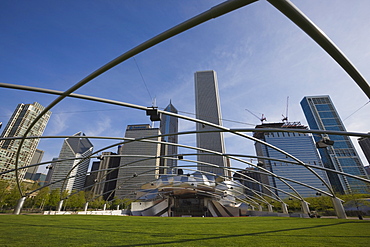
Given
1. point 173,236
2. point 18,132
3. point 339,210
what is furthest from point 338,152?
point 18,132

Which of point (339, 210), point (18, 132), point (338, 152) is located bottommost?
point (339, 210)

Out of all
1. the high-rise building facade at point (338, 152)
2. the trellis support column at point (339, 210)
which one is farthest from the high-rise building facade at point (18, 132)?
the high-rise building facade at point (338, 152)

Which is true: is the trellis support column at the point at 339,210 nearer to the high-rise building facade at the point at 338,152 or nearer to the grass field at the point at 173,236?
the grass field at the point at 173,236

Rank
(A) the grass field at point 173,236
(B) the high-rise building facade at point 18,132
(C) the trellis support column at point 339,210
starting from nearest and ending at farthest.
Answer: (A) the grass field at point 173,236
(C) the trellis support column at point 339,210
(B) the high-rise building facade at point 18,132

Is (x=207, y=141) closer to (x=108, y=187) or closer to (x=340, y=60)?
(x=108, y=187)

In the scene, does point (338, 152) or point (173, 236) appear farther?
point (338, 152)

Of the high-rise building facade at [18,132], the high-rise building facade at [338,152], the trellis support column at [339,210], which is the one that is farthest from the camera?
the high-rise building facade at [338,152]

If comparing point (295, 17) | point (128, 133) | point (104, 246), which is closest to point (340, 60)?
point (295, 17)

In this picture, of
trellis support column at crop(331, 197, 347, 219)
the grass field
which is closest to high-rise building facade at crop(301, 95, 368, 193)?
trellis support column at crop(331, 197, 347, 219)

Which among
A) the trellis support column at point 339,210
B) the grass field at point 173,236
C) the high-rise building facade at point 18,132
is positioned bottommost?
the grass field at point 173,236

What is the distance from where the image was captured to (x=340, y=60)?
232 inches

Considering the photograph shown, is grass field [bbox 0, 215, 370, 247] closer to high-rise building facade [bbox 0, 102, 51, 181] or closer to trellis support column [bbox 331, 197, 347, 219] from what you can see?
trellis support column [bbox 331, 197, 347, 219]

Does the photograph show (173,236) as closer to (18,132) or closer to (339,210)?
(339,210)

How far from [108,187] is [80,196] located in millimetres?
137641
